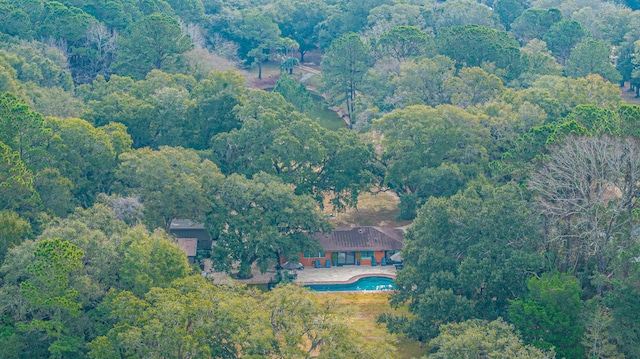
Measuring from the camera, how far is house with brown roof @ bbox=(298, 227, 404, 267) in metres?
50.8

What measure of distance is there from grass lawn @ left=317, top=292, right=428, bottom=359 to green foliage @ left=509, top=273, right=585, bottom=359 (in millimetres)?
5970

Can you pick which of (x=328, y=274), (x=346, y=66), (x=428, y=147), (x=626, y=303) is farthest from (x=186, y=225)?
(x=626, y=303)

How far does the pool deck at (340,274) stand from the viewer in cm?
4900

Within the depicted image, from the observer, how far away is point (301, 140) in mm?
53094

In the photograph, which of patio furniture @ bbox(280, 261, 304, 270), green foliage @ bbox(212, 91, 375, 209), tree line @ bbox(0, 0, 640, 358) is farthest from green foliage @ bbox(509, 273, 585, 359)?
green foliage @ bbox(212, 91, 375, 209)

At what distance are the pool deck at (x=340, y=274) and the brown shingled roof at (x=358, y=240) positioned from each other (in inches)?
45.0

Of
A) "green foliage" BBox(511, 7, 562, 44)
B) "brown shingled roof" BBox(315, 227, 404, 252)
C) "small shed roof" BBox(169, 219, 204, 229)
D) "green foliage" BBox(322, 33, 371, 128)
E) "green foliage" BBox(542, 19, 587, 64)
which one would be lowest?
"brown shingled roof" BBox(315, 227, 404, 252)

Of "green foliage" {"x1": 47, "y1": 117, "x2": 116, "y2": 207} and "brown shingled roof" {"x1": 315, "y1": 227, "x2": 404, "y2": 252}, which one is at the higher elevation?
"green foliage" {"x1": 47, "y1": 117, "x2": 116, "y2": 207}

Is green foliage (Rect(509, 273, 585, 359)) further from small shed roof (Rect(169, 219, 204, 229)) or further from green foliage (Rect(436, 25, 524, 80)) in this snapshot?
green foliage (Rect(436, 25, 524, 80))

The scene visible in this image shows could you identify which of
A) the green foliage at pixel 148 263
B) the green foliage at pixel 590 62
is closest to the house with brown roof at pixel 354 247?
the green foliage at pixel 148 263

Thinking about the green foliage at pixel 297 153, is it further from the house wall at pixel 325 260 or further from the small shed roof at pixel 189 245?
the small shed roof at pixel 189 245

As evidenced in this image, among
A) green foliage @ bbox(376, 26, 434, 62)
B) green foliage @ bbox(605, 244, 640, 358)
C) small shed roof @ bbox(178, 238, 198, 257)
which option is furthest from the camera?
green foliage @ bbox(376, 26, 434, 62)

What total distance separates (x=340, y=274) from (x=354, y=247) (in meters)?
1.99

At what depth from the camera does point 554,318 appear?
35.2m
